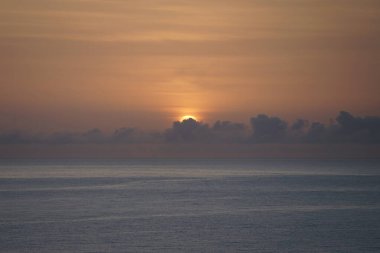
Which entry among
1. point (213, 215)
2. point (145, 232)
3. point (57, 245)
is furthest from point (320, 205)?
point (57, 245)

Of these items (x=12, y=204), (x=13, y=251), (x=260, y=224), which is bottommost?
(x=13, y=251)

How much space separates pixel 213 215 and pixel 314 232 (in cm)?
1897

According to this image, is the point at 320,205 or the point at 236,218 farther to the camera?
the point at 320,205

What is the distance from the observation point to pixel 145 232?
6644 cm

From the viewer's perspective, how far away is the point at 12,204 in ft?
326

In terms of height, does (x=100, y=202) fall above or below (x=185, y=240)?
above

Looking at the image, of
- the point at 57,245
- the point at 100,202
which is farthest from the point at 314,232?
the point at 100,202

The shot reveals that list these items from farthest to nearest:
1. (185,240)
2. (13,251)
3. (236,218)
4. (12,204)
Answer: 1. (12,204)
2. (236,218)
3. (185,240)
4. (13,251)

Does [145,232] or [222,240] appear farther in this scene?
[145,232]

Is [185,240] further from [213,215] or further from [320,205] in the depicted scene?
[320,205]

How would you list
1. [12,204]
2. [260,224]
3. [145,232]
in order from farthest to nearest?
[12,204], [260,224], [145,232]

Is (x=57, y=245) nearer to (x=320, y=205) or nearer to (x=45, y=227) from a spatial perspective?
(x=45, y=227)

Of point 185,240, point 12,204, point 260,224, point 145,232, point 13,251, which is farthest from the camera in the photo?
point 12,204

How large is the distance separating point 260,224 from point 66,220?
21.7 meters
